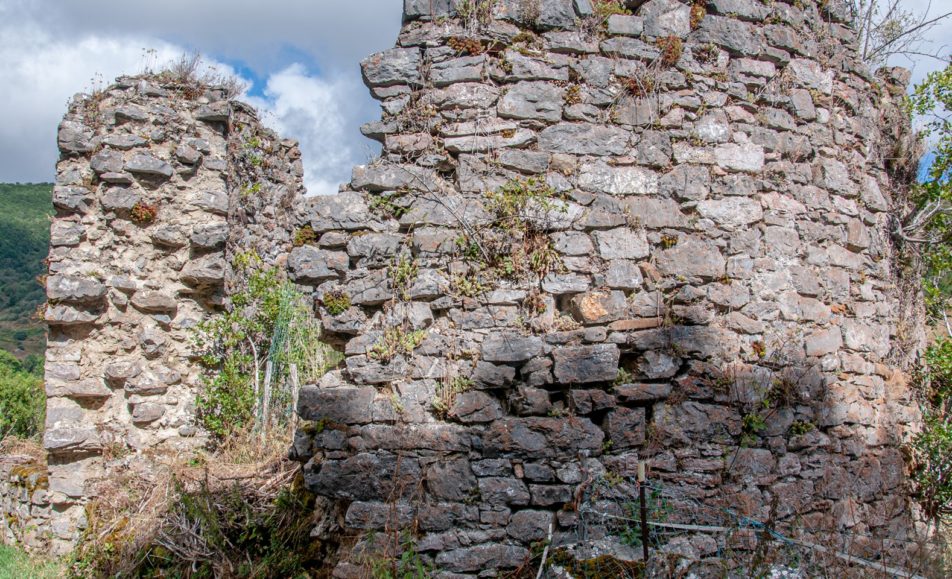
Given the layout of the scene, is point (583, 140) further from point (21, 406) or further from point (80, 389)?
point (21, 406)

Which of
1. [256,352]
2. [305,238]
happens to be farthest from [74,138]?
[305,238]

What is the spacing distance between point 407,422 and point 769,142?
3.15 metres

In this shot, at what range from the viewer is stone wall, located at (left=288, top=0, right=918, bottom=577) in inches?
142

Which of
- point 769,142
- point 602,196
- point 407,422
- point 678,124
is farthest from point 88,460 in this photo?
point 769,142

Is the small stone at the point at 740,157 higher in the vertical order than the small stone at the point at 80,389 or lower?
higher

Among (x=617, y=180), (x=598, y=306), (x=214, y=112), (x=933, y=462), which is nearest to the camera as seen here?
(x=598, y=306)

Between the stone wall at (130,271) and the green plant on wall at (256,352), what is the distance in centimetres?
20

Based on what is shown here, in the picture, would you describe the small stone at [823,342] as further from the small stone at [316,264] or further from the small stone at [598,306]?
the small stone at [316,264]

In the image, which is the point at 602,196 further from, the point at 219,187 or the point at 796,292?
the point at 219,187

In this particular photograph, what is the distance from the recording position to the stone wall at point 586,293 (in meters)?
3.61

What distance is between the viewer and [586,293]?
3885mm

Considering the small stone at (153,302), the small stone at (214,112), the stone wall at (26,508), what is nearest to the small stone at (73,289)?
the small stone at (153,302)

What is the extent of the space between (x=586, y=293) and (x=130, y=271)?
15.9ft

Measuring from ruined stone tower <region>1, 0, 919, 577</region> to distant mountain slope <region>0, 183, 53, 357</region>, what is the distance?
58.2 ft
